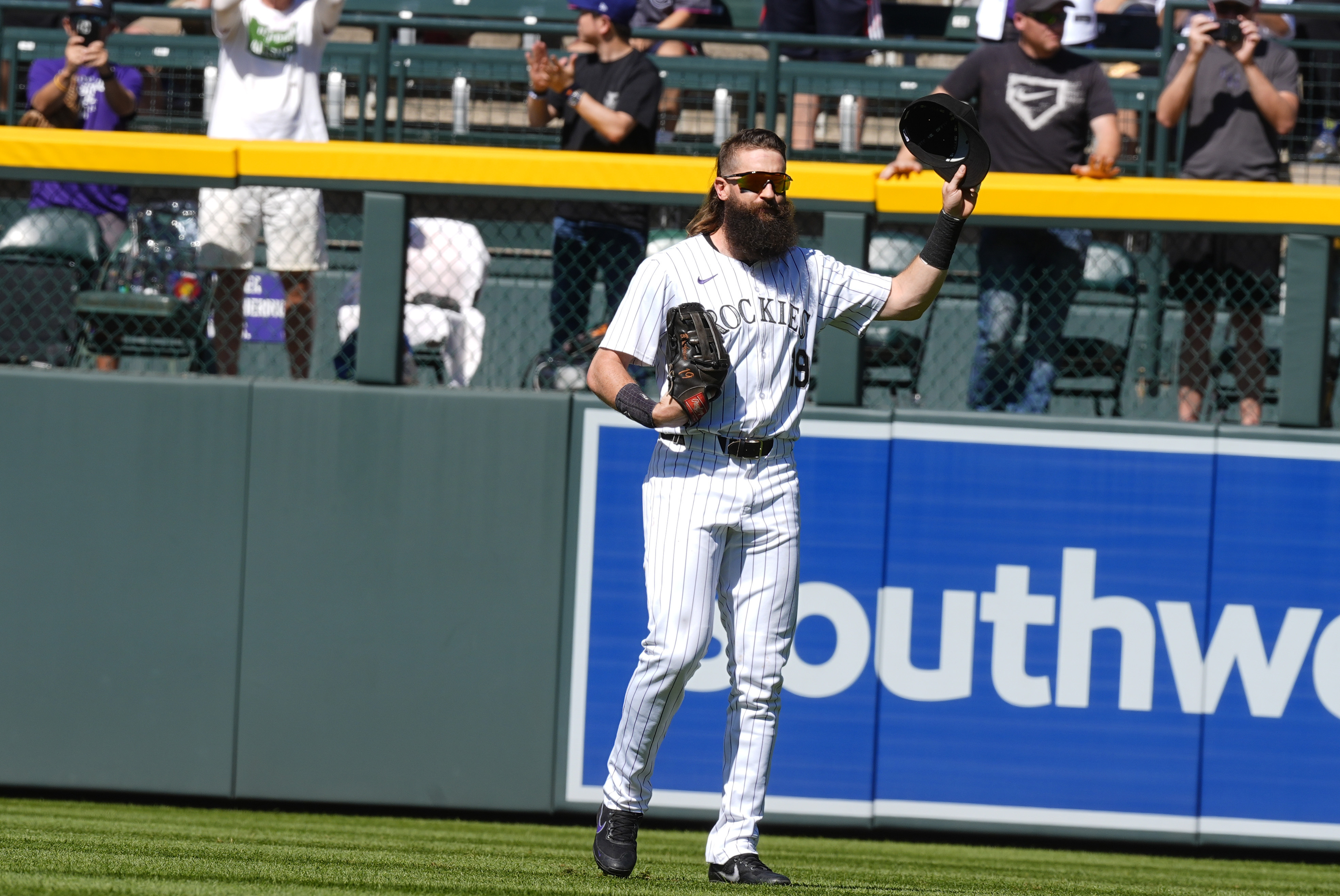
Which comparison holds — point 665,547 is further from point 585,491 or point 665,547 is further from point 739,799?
point 585,491

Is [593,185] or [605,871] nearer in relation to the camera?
[605,871]

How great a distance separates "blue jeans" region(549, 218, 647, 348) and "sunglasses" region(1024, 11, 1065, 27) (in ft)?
7.12

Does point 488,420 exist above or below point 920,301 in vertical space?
below

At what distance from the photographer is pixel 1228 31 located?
6570 millimetres

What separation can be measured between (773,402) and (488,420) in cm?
191

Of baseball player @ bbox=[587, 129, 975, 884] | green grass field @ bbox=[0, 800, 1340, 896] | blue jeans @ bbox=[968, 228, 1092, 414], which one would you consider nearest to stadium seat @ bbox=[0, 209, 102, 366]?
green grass field @ bbox=[0, 800, 1340, 896]

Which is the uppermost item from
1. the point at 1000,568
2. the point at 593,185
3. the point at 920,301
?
the point at 593,185

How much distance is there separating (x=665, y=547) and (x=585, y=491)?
1690 millimetres

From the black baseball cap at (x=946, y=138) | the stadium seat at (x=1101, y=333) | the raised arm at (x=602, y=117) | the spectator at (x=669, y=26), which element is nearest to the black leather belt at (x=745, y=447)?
the black baseball cap at (x=946, y=138)

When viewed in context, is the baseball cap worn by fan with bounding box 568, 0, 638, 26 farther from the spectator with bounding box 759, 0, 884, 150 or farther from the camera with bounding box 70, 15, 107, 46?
the camera with bounding box 70, 15, 107, 46

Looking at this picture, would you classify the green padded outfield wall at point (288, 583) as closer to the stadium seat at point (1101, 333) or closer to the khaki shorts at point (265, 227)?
the khaki shorts at point (265, 227)

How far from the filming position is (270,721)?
5.48 meters

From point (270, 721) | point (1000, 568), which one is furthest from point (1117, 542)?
point (270, 721)

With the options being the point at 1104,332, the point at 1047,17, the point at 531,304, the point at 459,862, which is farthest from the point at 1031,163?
the point at 459,862
